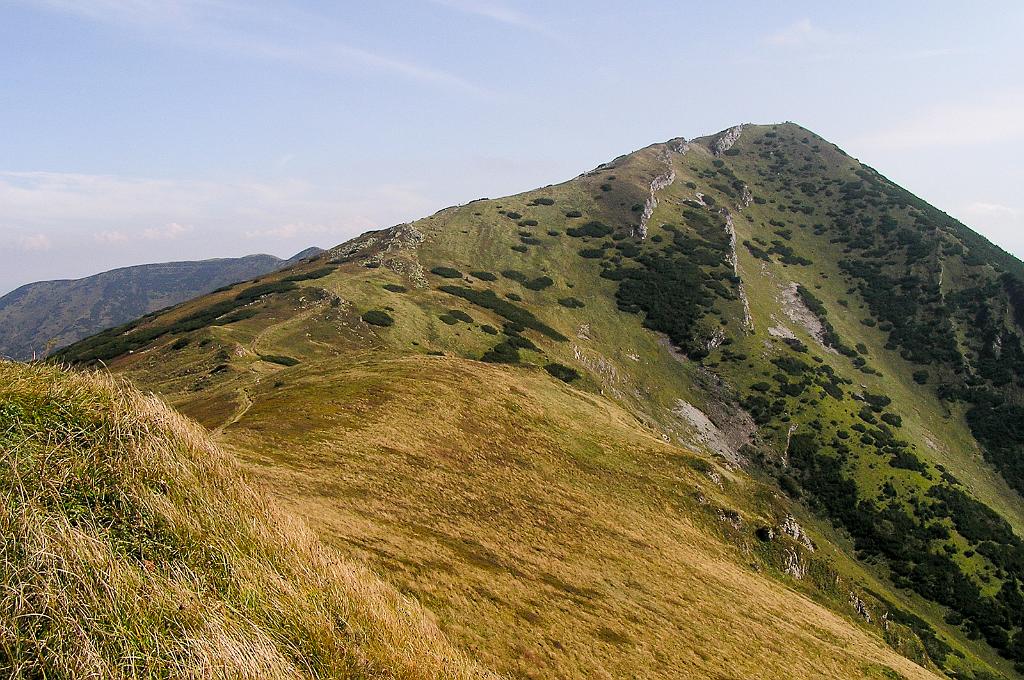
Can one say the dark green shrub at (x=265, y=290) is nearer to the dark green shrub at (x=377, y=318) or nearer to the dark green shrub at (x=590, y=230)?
the dark green shrub at (x=377, y=318)

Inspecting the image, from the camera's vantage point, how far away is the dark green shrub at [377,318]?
223ft

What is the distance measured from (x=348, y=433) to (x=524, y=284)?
7873 cm

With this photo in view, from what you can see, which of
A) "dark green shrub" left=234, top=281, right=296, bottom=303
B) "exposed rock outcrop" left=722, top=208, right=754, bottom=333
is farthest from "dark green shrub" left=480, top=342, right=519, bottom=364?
"exposed rock outcrop" left=722, top=208, right=754, bottom=333

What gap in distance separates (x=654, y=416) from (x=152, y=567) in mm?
76346

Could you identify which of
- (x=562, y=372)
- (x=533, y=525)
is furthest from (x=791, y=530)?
(x=562, y=372)

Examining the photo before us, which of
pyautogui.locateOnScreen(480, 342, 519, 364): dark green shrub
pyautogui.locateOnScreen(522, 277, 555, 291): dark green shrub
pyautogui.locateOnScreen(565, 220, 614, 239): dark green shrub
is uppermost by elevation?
pyautogui.locateOnScreen(565, 220, 614, 239): dark green shrub

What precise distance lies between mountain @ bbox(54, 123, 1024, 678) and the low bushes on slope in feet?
17.3

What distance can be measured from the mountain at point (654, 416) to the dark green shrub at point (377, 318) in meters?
2.49

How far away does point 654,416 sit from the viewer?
80.4 m

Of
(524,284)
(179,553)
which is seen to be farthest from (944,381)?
(179,553)

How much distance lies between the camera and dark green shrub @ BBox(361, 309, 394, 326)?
67938mm

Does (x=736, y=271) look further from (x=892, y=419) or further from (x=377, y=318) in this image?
(x=377, y=318)

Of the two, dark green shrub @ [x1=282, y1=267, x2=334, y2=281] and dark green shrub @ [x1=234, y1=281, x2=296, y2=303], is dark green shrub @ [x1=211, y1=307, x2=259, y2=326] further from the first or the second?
dark green shrub @ [x1=282, y1=267, x2=334, y2=281]

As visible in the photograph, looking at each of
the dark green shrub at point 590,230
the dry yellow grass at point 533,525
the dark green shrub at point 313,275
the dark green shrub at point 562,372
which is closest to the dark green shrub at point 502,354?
the dark green shrub at point 562,372
